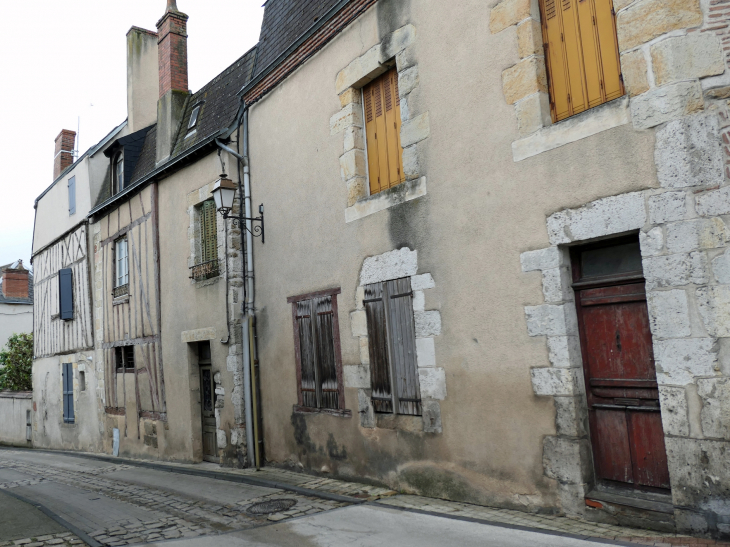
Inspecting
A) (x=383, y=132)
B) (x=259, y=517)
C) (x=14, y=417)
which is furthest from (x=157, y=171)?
(x=14, y=417)

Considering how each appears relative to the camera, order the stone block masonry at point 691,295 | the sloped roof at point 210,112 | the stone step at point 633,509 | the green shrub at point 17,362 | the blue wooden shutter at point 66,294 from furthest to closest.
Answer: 1. the green shrub at point 17,362
2. the blue wooden shutter at point 66,294
3. the sloped roof at point 210,112
4. the stone step at point 633,509
5. the stone block masonry at point 691,295

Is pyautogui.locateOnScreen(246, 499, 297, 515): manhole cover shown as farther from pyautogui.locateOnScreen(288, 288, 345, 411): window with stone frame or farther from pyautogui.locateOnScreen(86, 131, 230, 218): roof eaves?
pyautogui.locateOnScreen(86, 131, 230, 218): roof eaves

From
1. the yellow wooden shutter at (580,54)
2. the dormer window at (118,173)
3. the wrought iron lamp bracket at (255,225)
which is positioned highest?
the dormer window at (118,173)

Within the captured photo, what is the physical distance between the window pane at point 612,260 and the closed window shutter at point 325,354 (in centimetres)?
299

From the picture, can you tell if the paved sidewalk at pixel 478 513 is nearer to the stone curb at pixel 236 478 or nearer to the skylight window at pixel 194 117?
the stone curb at pixel 236 478

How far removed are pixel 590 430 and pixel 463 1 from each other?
360 cm

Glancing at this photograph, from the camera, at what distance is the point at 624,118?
13.1 ft

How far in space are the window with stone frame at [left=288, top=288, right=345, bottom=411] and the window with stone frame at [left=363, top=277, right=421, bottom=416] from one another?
23.8 inches

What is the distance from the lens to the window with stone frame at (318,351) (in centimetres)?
652

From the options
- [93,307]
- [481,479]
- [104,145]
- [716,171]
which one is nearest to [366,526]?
[481,479]

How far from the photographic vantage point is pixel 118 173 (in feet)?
40.0

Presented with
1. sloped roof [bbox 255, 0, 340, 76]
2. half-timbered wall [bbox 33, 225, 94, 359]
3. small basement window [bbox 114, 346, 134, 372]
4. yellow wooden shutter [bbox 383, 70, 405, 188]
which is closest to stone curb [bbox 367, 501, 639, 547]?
yellow wooden shutter [bbox 383, 70, 405, 188]

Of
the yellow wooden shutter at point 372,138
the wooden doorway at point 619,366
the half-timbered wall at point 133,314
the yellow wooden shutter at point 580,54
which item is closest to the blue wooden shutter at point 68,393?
the half-timbered wall at point 133,314

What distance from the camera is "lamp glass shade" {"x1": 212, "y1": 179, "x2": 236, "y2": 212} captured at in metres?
7.62
